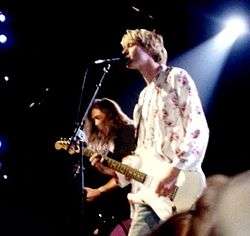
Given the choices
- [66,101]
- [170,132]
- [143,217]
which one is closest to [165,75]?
[170,132]

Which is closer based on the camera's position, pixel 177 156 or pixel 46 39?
pixel 177 156

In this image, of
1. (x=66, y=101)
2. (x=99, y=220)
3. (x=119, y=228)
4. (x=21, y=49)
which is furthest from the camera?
(x=21, y=49)

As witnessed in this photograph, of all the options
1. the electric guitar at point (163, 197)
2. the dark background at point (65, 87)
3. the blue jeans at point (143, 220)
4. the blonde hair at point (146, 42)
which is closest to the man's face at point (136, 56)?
the blonde hair at point (146, 42)

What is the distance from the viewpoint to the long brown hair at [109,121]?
383 cm

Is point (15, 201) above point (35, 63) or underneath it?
underneath

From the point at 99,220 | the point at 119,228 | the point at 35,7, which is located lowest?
the point at 99,220

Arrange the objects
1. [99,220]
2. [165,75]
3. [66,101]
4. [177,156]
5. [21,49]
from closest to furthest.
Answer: [177,156] < [165,75] < [99,220] < [66,101] < [21,49]

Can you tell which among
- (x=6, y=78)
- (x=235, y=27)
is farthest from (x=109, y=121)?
(x=6, y=78)

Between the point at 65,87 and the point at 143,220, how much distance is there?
232 centimetres

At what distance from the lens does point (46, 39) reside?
16.5 ft

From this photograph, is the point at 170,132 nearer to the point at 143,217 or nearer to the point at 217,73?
the point at 143,217

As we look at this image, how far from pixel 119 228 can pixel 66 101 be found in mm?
1578

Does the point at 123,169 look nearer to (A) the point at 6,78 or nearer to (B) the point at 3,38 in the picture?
(A) the point at 6,78

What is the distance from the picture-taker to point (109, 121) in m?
3.85
